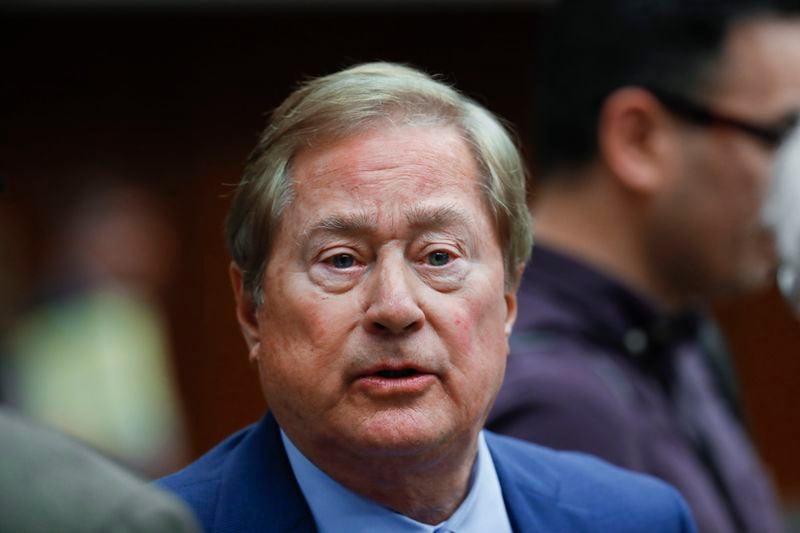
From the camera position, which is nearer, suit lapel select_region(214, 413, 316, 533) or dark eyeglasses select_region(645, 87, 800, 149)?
suit lapel select_region(214, 413, 316, 533)

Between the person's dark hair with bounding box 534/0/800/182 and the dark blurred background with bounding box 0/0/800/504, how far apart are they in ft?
15.9

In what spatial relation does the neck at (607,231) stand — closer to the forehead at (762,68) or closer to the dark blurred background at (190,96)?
the forehead at (762,68)

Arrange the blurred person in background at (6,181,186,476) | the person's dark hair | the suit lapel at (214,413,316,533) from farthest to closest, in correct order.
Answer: the blurred person in background at (6,181,186,476)
the person's dark hair
the suit lapel at (214,413,316,533)

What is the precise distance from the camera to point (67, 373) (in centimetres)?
680

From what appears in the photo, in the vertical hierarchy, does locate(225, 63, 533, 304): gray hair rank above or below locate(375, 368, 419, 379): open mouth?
above

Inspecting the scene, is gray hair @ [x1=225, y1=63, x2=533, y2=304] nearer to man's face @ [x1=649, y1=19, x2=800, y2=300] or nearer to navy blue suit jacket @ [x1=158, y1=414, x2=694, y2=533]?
navy blue suit jacket @ [x1=158, y1=414, x2=694, y2=533]

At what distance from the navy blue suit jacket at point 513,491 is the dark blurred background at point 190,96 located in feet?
19.5

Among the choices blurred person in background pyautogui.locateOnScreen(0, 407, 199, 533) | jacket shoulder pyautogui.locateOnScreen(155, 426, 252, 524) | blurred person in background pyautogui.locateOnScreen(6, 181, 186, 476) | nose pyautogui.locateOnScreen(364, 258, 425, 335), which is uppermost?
blurred person in background pyautogui.locateOnScreen(0, 407, 199, 533)

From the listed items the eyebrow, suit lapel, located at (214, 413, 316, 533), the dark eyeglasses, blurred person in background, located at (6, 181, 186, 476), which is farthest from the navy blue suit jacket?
blurred person in background, located at (6, 181, 186, 476)

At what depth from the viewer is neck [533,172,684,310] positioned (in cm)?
334

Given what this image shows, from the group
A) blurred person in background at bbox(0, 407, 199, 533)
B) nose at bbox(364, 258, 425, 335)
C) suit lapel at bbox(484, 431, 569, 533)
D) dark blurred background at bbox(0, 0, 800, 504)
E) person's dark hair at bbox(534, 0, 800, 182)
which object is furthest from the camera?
dark blurred background at bbox(0, 0, 800, 504)

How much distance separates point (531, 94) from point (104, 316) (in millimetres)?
2937

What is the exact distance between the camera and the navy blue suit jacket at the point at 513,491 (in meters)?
2.15

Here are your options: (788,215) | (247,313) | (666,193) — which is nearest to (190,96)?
(666,193)
